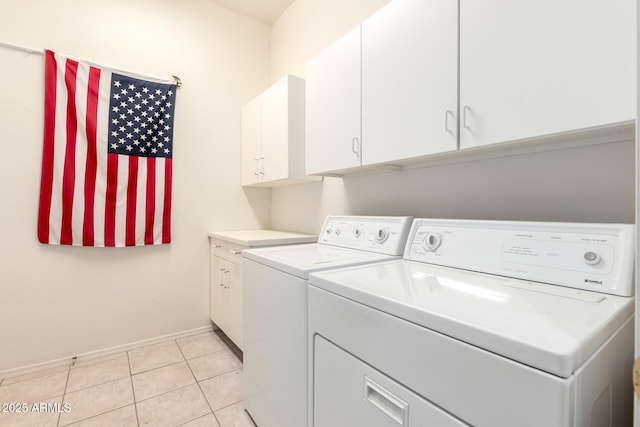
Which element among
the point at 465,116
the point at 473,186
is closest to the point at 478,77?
the point at 465,116

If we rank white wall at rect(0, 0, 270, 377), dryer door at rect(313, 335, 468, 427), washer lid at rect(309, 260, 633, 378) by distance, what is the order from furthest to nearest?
white wall at rect(0, 0, 270, 377) < dryer door at rect(313, 335, 468, 427) < washer lid at rect(309, 260, 633, 378)

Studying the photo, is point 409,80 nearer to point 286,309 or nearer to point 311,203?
point 286,309

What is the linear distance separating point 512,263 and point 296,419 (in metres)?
0.97

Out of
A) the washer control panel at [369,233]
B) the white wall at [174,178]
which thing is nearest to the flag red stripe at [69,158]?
the white wall at [174,178]

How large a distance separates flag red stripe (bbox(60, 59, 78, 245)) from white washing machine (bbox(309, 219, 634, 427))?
2031mm

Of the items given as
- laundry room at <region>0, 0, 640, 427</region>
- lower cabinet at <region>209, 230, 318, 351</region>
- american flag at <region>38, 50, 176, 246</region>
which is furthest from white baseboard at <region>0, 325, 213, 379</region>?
american flag at <region>38, 50, 176, 246</region>

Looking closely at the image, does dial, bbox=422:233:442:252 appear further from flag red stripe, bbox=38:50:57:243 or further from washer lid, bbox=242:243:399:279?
flag red stripe, bbox=38:50:57:243

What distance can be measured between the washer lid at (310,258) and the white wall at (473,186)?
410 mm

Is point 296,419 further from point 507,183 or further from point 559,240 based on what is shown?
point 507,183

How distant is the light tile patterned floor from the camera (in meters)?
1.55

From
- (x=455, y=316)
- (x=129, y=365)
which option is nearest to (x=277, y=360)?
(x=455, y=316)

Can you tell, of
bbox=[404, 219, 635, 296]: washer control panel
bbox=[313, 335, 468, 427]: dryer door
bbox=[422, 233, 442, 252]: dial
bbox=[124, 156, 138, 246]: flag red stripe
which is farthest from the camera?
bbox=[124, 156, 138, 246]: flag red stripe

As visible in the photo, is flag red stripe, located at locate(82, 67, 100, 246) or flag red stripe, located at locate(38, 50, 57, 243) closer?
flag red stripe, located at locate(38, 50, 57, 243)

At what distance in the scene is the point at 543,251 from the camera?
93 cm
